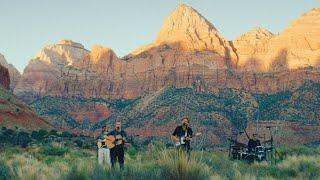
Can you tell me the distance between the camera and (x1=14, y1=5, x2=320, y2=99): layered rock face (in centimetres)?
13725

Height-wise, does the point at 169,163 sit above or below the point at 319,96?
below

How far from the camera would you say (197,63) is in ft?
495

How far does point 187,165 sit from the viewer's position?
32.2ft

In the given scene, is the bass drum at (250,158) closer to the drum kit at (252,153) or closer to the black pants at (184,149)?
the drum kit at (252,153)

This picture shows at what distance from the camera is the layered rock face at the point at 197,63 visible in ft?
450

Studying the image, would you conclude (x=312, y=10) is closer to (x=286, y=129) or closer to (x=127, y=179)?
(x=286, y=129)

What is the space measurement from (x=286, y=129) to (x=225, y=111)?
17.7m

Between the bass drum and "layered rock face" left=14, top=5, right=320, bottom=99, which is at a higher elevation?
"layered rock face" left=14, top=5, right=320, bottom=99

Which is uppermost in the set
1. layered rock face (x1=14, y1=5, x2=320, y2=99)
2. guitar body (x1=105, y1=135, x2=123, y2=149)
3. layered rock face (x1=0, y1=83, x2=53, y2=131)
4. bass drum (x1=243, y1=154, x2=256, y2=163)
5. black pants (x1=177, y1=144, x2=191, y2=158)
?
layered rock face (x1=14, y1=5, x2=320, y2=99)

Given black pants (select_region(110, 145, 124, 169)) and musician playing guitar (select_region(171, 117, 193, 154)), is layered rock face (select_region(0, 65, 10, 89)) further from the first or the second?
black pants (select_region(110, 145, 124, 169))

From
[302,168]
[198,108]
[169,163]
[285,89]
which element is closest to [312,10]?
[285,89]

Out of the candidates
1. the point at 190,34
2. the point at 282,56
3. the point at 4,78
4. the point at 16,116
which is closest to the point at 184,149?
the point at 16,116

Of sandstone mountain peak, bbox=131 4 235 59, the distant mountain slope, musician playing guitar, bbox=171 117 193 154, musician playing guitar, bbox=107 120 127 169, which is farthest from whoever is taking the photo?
sandstone mountain peak, bbox=131 4 235 59

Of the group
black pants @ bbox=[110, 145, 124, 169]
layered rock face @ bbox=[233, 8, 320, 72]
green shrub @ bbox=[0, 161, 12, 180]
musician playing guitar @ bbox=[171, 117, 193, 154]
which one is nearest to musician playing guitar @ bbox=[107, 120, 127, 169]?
black pants @ bbox=[110, 145, 124, 169]
